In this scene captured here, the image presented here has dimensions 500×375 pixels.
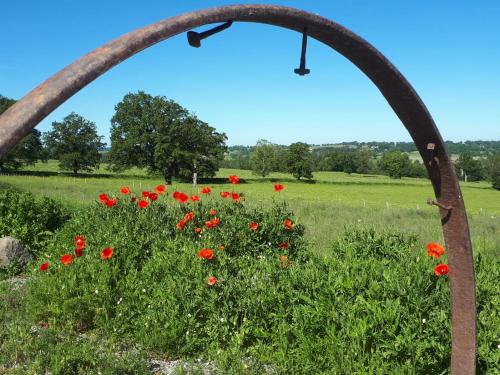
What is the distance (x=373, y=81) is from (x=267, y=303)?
252 cm

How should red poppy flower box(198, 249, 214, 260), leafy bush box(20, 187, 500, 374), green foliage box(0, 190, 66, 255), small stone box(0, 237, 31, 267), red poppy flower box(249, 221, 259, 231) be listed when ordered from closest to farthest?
leafy bush box(20, 187, 500, 374) < red poppy flower box(198, 249, 214, 260) < red poppy flower box(249, 221, 259, 231) < small stone box(0, 237, 31, 267) < green foliage box(0, 190, 66, 255)

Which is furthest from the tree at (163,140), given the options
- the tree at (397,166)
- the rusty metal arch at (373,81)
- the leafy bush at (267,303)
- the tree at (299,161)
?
the rusty metal arch at (373,81)

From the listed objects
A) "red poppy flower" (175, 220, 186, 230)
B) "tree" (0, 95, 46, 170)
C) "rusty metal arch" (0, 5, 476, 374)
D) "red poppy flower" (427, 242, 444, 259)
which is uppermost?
"tree" (0, 95, 46, 170)

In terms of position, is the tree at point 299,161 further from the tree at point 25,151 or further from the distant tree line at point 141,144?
the tree at point 25,151

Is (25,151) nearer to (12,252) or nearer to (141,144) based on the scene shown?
(141,144)

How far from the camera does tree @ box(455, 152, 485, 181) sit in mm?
76312

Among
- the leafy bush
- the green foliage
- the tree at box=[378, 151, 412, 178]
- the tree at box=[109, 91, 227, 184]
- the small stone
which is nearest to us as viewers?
the leafy bush

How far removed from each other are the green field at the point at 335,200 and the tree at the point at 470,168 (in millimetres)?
21012

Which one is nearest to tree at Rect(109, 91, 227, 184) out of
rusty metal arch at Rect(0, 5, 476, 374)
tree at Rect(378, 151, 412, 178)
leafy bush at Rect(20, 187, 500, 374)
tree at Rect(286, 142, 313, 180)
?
tree at Rect(286, 142, 313, 180)

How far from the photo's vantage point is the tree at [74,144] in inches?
2280

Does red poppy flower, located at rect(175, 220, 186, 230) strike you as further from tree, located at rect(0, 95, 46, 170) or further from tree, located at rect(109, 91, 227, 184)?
tree, located at rect(0, 95, 46, 170)

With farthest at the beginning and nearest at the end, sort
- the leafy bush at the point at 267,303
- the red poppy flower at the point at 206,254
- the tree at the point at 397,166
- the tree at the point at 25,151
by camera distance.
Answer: the tree at the point at 397,166
the tree at the point at 25,151
the red poppy flower at the point at 206,254
the leafy bush at the point at 267,303

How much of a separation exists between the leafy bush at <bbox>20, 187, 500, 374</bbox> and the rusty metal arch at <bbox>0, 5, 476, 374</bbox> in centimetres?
72

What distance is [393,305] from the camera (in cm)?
341
